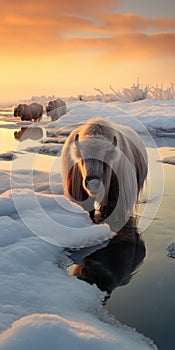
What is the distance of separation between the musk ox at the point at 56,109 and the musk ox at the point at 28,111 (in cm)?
102

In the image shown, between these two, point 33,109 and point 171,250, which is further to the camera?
point 33,109

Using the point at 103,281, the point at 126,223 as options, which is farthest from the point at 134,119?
the point at 103,281

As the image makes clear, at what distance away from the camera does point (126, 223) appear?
4875 millimetres

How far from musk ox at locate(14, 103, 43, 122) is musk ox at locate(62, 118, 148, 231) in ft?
75.2

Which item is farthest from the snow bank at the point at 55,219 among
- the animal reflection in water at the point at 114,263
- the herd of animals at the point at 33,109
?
the herd of animals at the point at 33,109

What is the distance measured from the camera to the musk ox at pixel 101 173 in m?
4.22

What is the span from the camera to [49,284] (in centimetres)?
309

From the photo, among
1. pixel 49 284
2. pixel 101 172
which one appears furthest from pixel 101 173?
pixel 49 284

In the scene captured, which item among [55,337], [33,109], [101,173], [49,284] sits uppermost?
[101,173]

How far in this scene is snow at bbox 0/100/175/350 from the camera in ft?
6.88

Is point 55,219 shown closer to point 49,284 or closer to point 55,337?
point 49,284

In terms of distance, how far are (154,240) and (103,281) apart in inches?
42.8

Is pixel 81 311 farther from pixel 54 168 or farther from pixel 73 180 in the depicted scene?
pixel 54 168

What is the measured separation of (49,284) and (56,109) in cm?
2367
